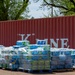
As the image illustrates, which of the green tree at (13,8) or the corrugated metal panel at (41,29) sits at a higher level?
the green tree at (13,8)

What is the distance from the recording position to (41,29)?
1511 cm

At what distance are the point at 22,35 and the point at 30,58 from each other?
592 centimetres

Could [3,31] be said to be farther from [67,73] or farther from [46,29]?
[67,73]

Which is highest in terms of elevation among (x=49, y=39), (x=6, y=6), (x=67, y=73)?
(x=6, y=6)

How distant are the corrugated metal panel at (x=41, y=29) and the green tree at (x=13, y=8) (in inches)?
642

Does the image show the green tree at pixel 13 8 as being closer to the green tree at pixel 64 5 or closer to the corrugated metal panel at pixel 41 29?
the green tree at pixel 64 5

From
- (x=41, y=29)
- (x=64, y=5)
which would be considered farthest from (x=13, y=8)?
(x=41, y=29)

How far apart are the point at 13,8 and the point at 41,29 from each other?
69.4 feet

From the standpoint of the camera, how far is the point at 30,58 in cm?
1059

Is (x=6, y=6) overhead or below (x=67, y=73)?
overhead

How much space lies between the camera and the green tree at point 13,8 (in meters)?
34.2

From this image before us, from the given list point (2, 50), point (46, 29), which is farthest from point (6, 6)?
point (2, 50)

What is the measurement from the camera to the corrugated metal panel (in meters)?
13.4

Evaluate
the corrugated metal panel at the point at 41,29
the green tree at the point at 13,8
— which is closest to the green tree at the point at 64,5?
the green tree at the point at 13,8
